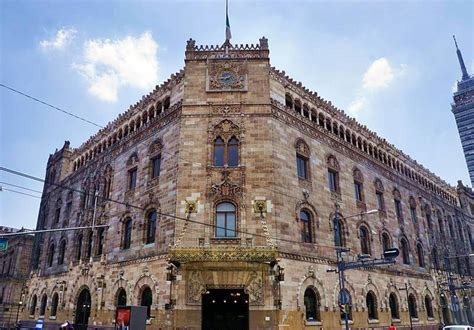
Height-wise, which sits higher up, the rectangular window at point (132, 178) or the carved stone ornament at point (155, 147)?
the carved stone ornament at point (155, 147)

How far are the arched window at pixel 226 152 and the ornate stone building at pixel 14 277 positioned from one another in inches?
1740

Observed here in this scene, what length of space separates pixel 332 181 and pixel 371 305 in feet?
33.4

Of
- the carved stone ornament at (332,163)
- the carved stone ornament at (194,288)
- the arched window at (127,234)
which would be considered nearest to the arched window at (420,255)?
the carved stone ornament at (332,163)

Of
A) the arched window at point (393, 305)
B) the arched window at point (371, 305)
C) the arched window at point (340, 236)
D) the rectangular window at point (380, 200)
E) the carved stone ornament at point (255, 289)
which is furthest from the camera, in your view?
the rectangular window at point (380, 200)

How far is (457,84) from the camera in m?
119

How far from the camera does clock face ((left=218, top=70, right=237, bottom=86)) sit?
1036 inches

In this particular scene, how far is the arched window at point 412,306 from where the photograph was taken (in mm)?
32906

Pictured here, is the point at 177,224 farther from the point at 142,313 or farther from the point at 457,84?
the point at 457,84

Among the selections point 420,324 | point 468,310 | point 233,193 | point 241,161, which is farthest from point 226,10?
point 468,310

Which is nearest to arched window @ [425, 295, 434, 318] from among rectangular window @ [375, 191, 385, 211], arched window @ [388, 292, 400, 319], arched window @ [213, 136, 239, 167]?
arched window @ [388, 292, 400, 319]

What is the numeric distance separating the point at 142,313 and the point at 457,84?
437 feet

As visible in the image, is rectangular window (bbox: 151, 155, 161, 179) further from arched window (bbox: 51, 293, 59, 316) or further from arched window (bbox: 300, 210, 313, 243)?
arched window (bbox: 51, 293, 59, 316)

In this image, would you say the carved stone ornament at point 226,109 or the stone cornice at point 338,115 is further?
the stone cornice at point 338,115

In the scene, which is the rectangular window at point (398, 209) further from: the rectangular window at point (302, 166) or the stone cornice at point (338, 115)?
the rectangular window at point (302, 166)
